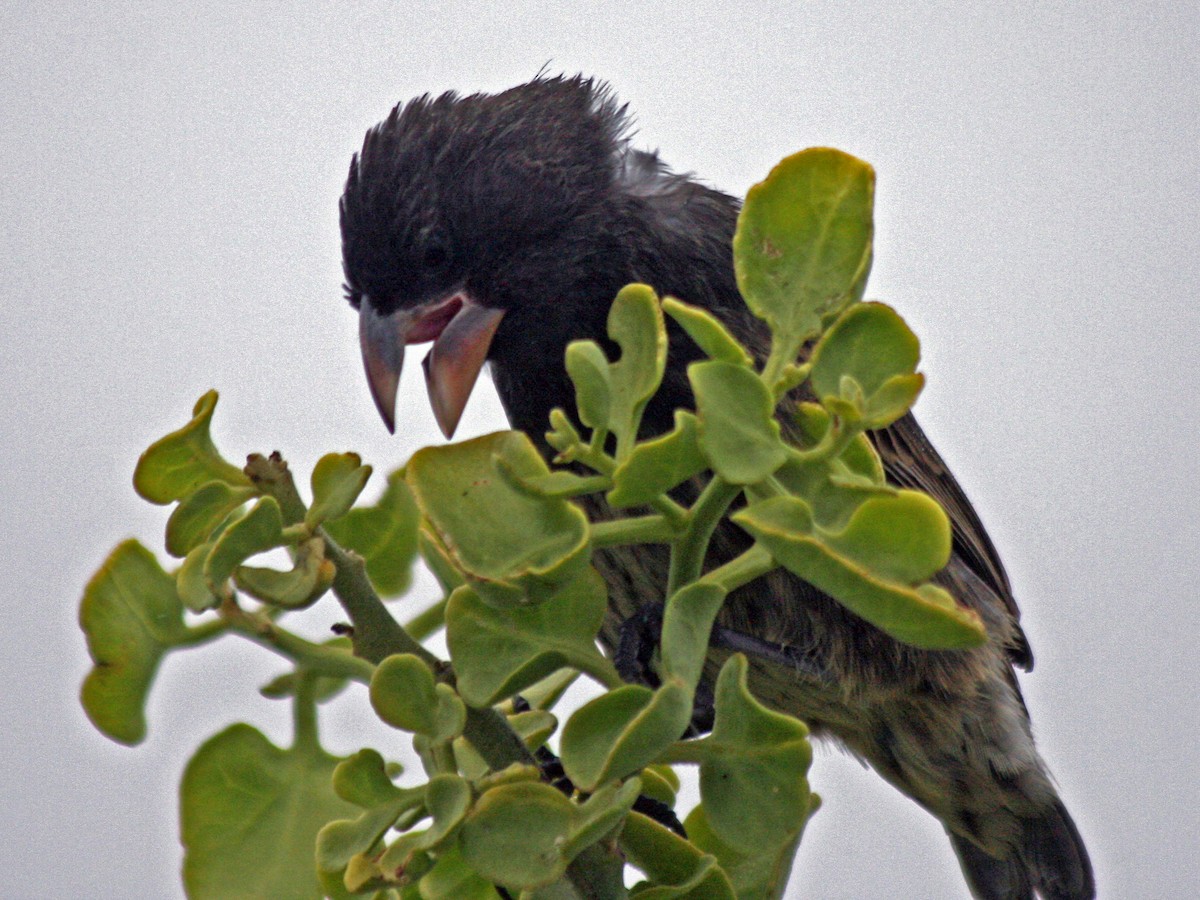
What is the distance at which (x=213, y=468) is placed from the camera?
2.77 feet

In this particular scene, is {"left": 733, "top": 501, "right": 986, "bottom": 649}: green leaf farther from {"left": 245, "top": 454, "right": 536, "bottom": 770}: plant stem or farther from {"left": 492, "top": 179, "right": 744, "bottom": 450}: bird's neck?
{"left": 492, "top": 179, "right": 744, "bottom": 450}: bird's neck

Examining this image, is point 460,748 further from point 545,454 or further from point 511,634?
point 545,454

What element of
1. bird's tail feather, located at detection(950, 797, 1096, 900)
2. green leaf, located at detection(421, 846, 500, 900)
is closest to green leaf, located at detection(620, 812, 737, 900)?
green leaf, located at detection(421, 846, 500, 900)

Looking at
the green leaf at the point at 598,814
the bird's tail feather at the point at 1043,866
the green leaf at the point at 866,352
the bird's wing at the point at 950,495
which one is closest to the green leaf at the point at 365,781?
the green leaf at the point at 598,814

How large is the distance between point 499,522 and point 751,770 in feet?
0.68

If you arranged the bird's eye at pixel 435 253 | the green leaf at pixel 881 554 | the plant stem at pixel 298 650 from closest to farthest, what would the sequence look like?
the green leaf at pixel 881 554, the plant stem at pixel 298 650, the bird's eye at pixel 435 253

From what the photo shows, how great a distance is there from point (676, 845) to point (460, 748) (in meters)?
0.17

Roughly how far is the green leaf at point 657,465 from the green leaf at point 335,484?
0.53 ft

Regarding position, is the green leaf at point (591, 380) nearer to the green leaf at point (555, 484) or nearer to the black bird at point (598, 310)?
the green leaf at point (555, 484)

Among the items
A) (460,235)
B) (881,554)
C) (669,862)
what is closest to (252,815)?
(669,862)

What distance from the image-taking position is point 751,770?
2.59 ft

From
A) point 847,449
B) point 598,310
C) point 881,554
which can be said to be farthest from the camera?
point 598,310

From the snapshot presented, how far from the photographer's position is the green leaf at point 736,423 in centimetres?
68

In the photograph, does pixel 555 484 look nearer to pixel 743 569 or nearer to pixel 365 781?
pixel 743 569
